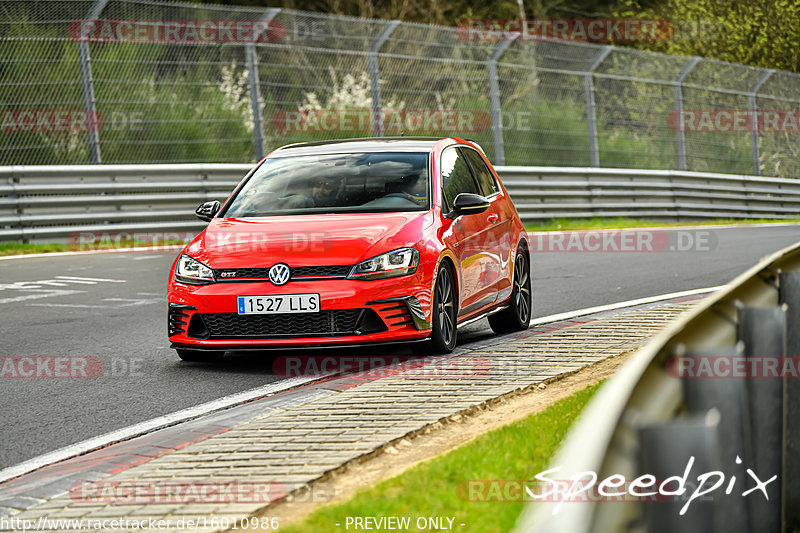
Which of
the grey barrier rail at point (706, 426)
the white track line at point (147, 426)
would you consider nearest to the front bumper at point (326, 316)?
the white track line at point (147, 426)

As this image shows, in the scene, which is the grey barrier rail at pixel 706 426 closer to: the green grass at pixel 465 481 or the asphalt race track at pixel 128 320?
the green grass at pixel 465 481

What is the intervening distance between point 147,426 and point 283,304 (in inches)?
67.4

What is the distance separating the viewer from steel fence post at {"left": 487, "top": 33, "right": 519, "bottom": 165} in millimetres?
21766

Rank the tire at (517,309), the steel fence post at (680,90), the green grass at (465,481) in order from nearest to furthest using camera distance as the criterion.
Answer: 1. the green grass at (465,481)
2. the tire at (517,309)
3. the steel fence post at (680,90)

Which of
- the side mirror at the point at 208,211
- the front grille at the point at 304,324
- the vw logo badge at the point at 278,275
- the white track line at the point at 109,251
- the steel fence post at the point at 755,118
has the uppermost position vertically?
the steel fence post at the point at 755,118

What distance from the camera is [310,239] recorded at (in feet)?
26.0

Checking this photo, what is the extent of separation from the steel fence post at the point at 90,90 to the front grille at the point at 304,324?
1028 cm

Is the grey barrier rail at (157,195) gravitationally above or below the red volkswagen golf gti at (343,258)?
above

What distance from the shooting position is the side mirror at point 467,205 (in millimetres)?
8555

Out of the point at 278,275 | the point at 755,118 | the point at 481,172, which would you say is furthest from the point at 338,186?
the point at 755,118

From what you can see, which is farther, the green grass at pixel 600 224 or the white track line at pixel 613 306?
the green grass at pixel 600 224

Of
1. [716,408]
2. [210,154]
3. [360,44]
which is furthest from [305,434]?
[360,44]

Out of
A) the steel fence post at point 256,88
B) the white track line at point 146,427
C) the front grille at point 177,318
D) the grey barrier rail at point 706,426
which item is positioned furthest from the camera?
the steel fence post at point 256,88

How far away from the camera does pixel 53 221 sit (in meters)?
16.6
